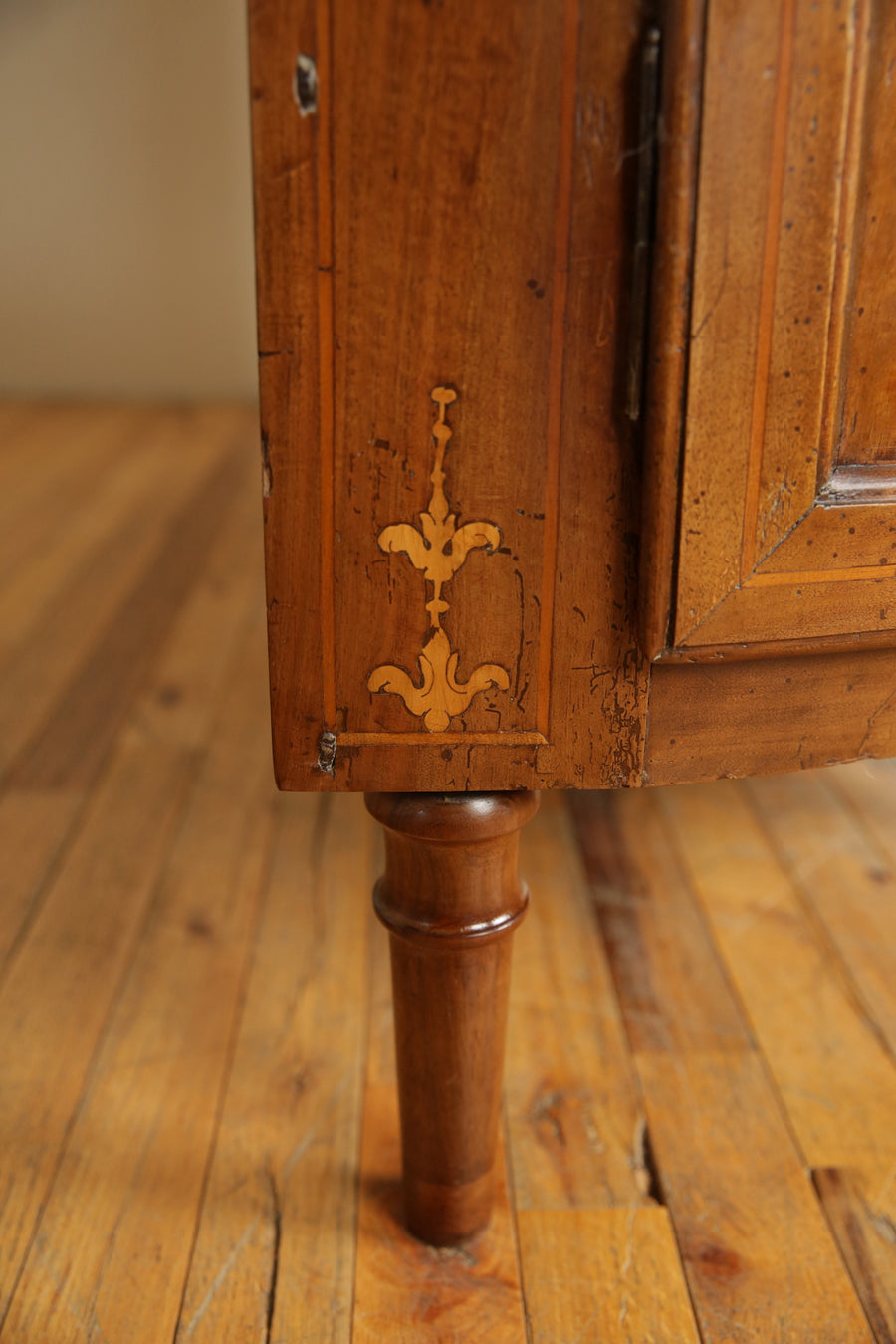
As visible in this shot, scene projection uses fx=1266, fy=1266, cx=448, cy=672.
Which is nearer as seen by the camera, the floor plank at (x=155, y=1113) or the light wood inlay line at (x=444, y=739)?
the light wood inlay line at (x=444, y=739)

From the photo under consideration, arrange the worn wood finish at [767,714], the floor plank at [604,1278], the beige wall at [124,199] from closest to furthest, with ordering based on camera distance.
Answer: the worn wood finish at [767,714], the floor plank at [604,1278], the beige wall at [124,199]

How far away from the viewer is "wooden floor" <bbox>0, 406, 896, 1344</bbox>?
0.81 meters

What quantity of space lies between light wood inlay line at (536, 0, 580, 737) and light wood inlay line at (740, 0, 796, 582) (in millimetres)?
79

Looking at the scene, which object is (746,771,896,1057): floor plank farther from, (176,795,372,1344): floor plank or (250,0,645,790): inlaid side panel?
(250,0,645,790): inlaid side panel

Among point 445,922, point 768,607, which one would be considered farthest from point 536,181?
point 445,922

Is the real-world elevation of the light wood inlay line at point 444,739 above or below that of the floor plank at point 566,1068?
above

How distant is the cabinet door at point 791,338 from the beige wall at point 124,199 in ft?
12.2

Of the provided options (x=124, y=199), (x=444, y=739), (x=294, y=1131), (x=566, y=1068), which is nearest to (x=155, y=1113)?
(x=294, y=1131)

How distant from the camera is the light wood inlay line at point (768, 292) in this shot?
1.60 feet

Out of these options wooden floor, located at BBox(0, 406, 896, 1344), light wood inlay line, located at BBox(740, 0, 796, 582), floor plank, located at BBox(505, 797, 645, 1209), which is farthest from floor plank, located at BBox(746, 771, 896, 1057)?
light wood inlay line, located at BBox(740, 0, 796, 582)

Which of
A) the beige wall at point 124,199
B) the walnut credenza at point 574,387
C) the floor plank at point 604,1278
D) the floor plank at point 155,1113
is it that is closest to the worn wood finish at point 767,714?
the walnut credenza at point 574,387

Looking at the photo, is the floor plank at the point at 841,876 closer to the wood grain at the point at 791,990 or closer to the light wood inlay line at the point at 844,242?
the wood grain at the point at 791,990

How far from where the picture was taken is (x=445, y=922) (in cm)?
72

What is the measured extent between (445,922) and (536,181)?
0.40 metres
